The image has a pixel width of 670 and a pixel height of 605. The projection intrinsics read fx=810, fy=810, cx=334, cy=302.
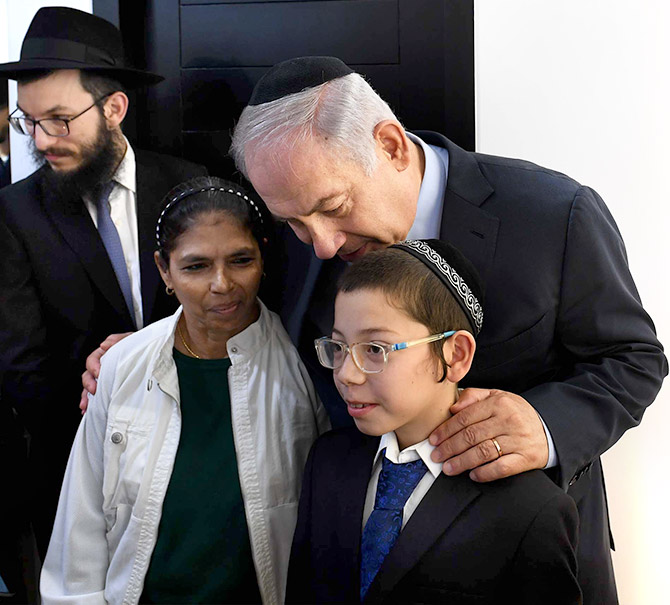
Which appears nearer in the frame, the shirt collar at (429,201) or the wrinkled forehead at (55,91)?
the shirt collar at (429,201)

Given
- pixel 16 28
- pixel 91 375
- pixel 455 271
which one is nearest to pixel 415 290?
pixel 455 271

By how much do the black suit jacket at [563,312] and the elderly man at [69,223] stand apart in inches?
40.3

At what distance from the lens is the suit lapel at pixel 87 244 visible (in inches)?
89.0

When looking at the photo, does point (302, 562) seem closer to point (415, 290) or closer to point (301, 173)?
point (415, 290)

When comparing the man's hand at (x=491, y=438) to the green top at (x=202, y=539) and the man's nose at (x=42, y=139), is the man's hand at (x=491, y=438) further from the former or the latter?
the man's nose at (x=42, y=139)

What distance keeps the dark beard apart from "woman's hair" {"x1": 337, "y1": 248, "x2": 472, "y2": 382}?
1106 mm

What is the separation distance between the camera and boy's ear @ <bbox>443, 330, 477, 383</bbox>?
1468 mm

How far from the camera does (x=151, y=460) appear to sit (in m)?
1.79

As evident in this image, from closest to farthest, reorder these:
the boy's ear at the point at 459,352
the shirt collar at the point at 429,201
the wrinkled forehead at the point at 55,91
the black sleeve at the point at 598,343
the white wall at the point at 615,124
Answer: the boy's ear at the point at 459,352 → the black sleeve at the point at 598,343 → the shirt collar at the point at 429,201 → the wrinkled forehead at the point at 55,91 → the white wall at the point at 615,124

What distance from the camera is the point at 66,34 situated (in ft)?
7.49

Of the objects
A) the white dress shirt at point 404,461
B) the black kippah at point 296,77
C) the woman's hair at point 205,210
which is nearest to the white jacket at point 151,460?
the woman's hair at point 205,210

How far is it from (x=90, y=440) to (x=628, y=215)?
1725 mm

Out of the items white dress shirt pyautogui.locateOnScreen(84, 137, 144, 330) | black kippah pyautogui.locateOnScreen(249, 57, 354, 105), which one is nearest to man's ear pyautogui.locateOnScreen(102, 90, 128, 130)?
white dress shirt pyautogui.locateOnScreen(84, 137, 144, 330)

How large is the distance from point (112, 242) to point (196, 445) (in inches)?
29.9
